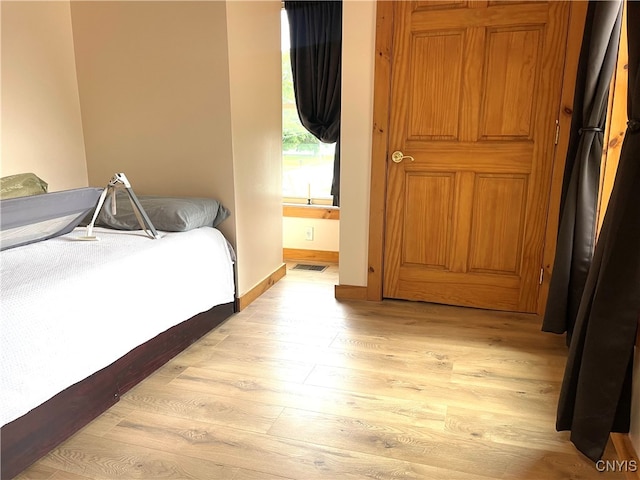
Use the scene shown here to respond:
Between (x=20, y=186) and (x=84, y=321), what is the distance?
3.01 feet

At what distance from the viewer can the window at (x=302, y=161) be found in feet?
13.7

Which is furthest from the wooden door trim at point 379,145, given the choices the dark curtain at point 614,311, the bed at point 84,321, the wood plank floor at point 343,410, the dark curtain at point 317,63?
the dark curtain at point 614,311

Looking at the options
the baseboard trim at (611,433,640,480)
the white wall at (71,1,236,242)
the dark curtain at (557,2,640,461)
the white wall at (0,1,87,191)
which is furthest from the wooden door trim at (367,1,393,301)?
the white wall at (0,1,87,191)

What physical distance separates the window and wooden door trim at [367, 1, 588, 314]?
1263 mm

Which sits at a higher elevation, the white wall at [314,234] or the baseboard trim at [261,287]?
the white wall at [314,234]

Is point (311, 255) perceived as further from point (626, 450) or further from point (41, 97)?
point (626, 450)

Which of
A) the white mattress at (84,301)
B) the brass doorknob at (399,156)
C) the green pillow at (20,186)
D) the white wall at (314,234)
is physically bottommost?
the white wall at (314,234)

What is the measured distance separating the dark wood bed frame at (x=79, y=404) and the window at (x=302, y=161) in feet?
7.02

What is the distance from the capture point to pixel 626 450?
1.58 meters

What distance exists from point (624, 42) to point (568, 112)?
0.44 metres

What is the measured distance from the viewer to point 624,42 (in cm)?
222

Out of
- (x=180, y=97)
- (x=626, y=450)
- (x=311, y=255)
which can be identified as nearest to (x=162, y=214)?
(x=180, y=97)

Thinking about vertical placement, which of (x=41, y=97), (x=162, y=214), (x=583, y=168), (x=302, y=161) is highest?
(x=41, y=97)

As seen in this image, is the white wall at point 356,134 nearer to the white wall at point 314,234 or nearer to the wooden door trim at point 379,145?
the wooden door trim at point 379,145
